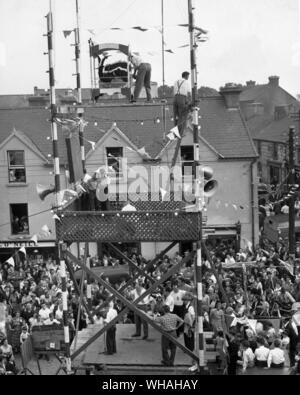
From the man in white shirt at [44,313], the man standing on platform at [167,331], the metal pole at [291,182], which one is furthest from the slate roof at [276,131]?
the man standing on platform at [167,331]

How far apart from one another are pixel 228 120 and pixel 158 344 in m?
23.2

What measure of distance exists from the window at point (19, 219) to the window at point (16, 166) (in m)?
1.54

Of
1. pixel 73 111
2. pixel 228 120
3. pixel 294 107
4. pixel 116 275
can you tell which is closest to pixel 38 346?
pixel 73 111

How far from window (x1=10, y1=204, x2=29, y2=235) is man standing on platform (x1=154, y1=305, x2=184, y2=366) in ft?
71.7

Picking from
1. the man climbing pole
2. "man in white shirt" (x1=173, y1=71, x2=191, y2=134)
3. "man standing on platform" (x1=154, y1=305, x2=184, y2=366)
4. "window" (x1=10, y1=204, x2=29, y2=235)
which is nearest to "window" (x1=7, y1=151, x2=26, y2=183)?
"window" (x1=10, y1=204, x2=29, y2=235)

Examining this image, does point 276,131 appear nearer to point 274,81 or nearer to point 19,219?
point 274,81

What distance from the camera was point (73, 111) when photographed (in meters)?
16.2

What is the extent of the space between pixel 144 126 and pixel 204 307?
18.9m

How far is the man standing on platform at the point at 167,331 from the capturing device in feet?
48.6

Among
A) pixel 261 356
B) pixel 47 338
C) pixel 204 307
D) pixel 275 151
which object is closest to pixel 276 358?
pixel 261 356

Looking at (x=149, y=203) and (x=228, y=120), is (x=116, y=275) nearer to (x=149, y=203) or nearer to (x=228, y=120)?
(x=149, y=203)

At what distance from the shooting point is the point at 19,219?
36406 millimetres

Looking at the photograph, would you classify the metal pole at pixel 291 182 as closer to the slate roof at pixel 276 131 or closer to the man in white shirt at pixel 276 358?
the man in white shirt at pixel 276 358

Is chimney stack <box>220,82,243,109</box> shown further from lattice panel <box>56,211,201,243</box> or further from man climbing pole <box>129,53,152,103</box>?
lattice panel <box>56,211,201,243</box>
